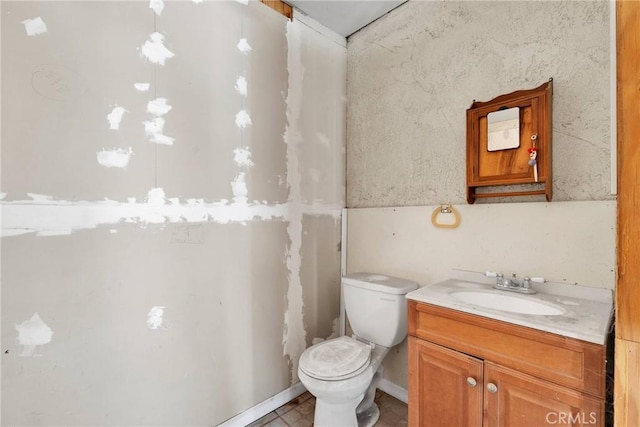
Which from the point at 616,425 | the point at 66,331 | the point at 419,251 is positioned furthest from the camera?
the point at 419,251

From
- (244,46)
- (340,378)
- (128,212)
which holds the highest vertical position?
(244,46)

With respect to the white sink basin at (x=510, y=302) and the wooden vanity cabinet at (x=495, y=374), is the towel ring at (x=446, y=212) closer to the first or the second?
the white sink basin at (x=510, y=302)

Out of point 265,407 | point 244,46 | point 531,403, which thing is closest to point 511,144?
point 531,403

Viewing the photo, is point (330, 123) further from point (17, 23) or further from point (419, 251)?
point (17, 23)

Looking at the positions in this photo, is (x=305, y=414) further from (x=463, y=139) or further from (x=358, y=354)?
(x=463, y=139)

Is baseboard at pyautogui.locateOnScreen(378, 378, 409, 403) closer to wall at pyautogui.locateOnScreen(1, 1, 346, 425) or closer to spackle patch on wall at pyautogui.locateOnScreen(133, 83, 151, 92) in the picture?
wall at pyautogui.locateOnScreen(1, 1, 346, 425)

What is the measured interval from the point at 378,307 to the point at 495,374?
2.24 feet

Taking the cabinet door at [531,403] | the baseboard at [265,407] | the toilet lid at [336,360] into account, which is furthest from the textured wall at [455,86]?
the baseboard at [265,407]

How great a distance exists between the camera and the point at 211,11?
59.2 inches

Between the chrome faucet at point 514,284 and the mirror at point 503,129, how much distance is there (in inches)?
25.2

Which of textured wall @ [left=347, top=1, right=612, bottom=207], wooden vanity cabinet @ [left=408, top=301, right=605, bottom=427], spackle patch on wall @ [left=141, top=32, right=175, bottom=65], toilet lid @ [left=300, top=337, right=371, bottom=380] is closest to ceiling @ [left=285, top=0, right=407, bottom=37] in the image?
textured wall @ [left=347, top=1, right=612, bottom=207]

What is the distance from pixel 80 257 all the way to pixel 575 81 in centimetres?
227

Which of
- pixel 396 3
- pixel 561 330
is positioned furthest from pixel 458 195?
pixel 396 3
